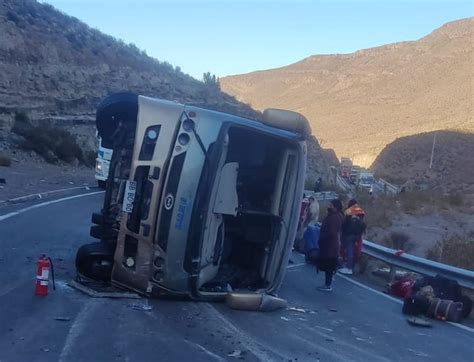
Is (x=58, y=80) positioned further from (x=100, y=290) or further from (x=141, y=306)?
(x=141, y=306)

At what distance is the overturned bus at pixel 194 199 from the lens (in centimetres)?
829

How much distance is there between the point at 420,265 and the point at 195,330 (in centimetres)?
605

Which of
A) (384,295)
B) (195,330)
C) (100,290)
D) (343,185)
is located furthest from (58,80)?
(195,330)

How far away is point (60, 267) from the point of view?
10227 millimetres

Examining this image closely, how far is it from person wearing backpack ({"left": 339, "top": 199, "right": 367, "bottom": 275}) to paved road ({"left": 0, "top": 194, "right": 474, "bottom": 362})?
339cm

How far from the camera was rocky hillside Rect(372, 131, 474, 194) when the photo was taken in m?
78.8

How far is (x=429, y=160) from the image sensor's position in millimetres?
85812

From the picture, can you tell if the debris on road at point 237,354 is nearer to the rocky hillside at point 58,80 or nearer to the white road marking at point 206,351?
the white road marking at point 206,351

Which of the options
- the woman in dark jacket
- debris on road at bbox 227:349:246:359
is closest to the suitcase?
the woman in dark jacket

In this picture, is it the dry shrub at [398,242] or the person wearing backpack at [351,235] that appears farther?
the dry shrub at [398,242]

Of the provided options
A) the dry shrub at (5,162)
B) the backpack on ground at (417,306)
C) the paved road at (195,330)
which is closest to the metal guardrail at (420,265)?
the backpack on ground at (417,306)

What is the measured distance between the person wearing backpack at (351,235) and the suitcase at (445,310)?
14.0ft

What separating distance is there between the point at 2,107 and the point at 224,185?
1305 inches

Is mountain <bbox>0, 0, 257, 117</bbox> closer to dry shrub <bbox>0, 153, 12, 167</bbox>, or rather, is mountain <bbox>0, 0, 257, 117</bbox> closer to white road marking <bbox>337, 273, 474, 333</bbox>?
dry shrub <bbox>0, 153, 12, 167</bbox>
